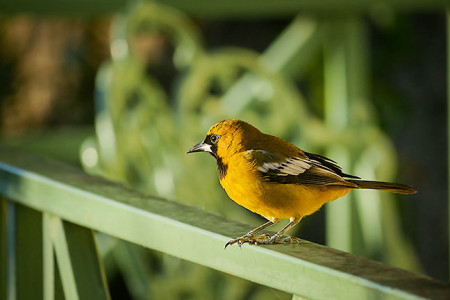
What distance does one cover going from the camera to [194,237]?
2.41 ft

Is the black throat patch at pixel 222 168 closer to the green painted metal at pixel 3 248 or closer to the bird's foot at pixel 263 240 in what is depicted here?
the bird's foot at pixel 263 240

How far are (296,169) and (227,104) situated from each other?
3.99 feet

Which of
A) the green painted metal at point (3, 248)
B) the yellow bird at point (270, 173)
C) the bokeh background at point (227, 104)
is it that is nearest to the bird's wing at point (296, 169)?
the yellow bird at point (270, 173)

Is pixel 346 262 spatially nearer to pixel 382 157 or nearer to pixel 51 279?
pixel 51 279

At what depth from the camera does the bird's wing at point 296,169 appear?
77cm

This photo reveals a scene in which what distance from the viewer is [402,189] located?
67 cm

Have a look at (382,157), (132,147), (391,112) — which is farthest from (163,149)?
(391,112)

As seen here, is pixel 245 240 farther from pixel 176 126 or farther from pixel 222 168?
pixel 176 126

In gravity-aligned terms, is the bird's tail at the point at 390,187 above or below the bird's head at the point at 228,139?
below

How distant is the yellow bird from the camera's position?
0.76 m

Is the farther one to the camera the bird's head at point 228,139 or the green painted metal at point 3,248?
the green painted metal at point 3,248

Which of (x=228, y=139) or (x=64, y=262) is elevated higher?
(x=228, y=139)

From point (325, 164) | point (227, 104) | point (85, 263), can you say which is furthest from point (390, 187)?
point (227, 104)

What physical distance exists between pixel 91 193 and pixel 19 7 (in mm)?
1515
